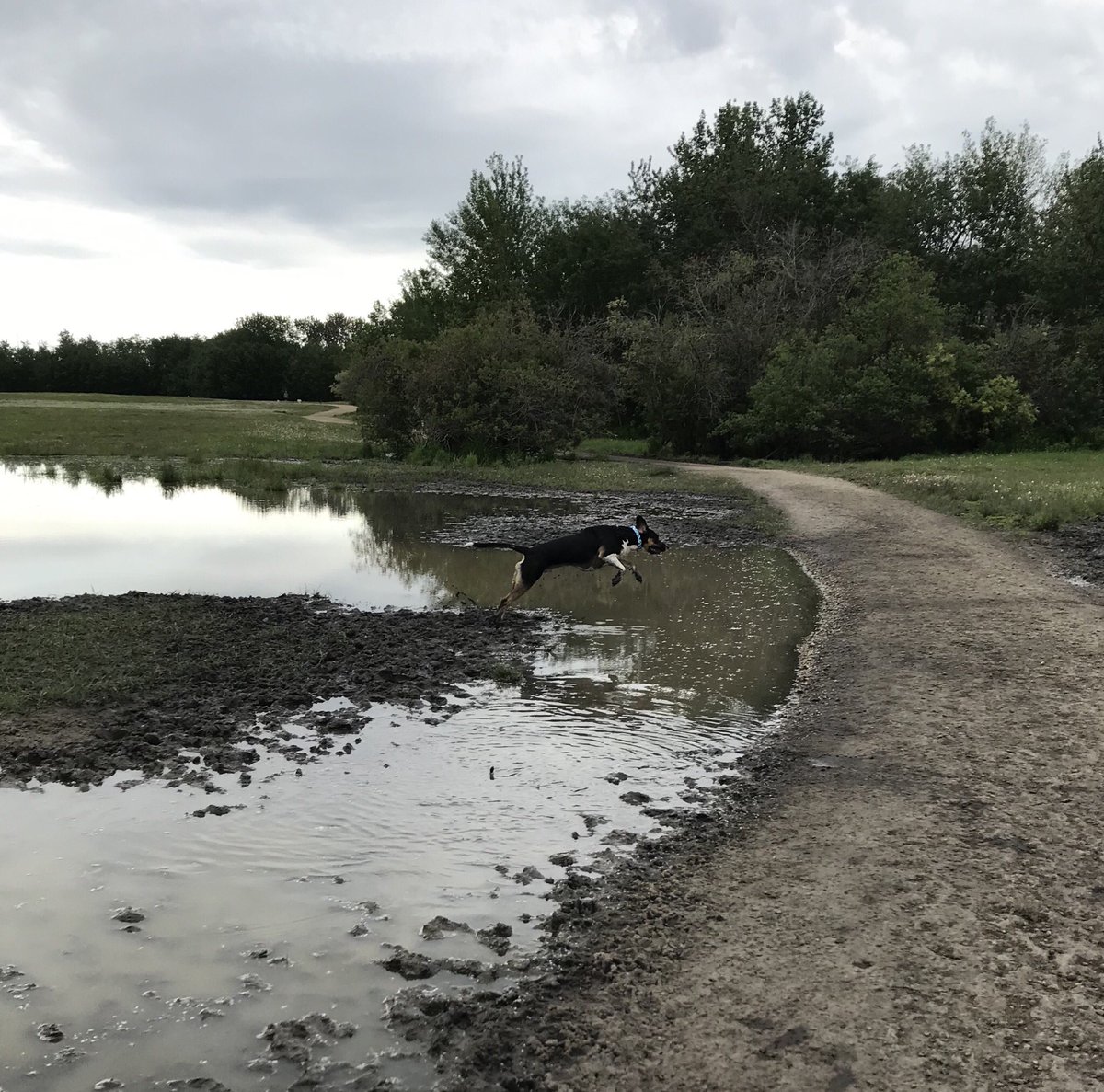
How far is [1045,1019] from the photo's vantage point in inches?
146

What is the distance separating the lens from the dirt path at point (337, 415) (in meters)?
→ 60.9

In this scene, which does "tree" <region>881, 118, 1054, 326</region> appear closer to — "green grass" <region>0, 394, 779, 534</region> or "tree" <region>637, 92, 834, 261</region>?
"tree" <region>637, 92, 834, 261</region>

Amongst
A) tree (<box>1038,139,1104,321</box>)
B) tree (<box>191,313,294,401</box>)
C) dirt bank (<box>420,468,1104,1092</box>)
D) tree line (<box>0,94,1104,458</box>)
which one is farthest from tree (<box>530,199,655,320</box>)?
tree (<box>191,313,294,401</box>)

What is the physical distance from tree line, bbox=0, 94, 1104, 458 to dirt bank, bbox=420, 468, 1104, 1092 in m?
24.9

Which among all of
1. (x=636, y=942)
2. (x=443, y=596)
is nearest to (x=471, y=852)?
(x=636, y=942)

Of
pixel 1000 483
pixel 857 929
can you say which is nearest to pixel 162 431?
pixel 1000 483

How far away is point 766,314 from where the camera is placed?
3647 cm

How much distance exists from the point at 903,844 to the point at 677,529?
12.5 metres

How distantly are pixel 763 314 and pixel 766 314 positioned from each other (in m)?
0.26

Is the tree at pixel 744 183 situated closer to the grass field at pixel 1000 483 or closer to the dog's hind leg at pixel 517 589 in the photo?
the grass field at pixel 1000 483

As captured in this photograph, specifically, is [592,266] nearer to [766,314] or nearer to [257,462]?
[766,314]

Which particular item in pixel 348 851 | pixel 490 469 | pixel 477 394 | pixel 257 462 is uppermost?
pixel 477 394

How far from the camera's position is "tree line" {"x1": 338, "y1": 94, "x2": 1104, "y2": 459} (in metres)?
32.2

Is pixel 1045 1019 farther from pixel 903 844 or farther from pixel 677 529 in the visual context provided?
pixel 677 529
